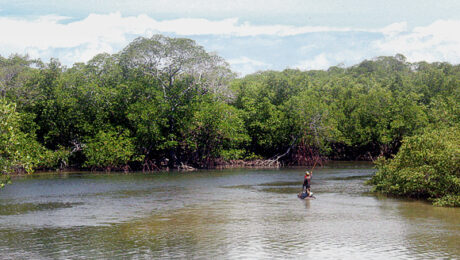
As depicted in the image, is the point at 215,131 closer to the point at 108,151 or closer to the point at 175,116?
the point at 175,116

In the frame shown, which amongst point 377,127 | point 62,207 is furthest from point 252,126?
point 62,207

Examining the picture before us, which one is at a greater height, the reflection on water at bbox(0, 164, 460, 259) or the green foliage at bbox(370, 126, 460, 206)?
the green foliage at bbox(370, 126, 460, 206)

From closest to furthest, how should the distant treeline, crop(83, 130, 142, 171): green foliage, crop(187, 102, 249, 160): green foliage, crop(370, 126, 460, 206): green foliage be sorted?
crop(370, 126, 460, 206): green foliage < crop(83, 130, 142, 171): green foliage < the distant treeline < crop(187, 102, 249, 160): green foliage

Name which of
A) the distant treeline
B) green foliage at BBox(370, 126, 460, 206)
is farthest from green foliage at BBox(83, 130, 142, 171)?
green foliage at BBox(370, 126, 460, 206)

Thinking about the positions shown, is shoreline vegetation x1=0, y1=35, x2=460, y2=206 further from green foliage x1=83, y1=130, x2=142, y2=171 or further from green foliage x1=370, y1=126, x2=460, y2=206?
green foliage x1=370, y1=126, x2=460, y2=206

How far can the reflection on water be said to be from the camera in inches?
667

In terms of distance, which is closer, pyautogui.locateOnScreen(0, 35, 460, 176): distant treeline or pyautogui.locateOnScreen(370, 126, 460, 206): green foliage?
pyautogui.locateOnScreen(370, 126, 460, 206): green foliage

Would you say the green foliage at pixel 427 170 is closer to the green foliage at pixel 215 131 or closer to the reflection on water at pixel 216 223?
the reflection on water at pixel 216 223

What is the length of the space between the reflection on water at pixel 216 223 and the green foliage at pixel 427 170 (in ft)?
3.35

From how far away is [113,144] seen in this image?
4941cm

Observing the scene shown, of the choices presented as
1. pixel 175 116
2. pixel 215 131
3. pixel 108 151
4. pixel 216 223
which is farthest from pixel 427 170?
pixel 175 116

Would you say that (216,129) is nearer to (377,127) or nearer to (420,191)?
(377,127)

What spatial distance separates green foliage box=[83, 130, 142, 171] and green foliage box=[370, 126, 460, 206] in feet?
84.3

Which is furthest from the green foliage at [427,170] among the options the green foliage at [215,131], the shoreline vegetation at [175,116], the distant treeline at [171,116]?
the green foliage at [215,131]
